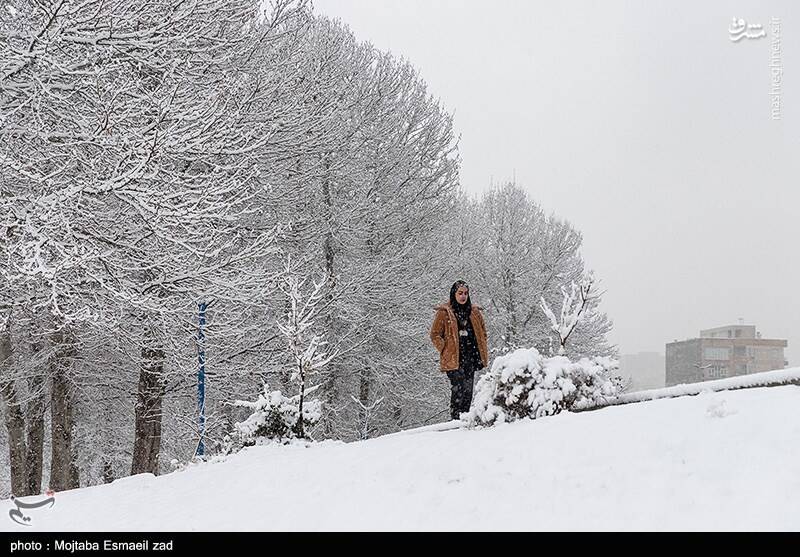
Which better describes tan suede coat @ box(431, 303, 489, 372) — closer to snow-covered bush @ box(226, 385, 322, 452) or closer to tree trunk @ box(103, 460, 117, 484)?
snow-covered bush @ box(226, 385, 322, 452)

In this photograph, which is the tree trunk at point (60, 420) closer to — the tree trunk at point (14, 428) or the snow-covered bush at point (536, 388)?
the tree trunk at point (14, 428)

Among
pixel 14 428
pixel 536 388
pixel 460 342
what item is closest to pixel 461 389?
pixel 460 342

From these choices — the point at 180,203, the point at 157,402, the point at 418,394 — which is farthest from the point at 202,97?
the point at 418,394

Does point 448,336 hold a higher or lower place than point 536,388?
higher

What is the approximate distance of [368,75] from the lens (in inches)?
503

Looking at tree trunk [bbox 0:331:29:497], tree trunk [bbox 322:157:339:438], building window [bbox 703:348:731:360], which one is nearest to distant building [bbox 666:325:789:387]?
building window [bbox 703:348:731:360]

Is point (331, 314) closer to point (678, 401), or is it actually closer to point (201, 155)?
point (201, 155)

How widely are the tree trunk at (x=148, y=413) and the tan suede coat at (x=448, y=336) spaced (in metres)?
4.24

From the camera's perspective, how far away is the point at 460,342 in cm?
718

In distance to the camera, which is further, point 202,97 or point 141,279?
point 141,279

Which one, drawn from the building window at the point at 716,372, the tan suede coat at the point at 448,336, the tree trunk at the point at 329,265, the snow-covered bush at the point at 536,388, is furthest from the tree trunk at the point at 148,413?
the building window at the point at 716,372

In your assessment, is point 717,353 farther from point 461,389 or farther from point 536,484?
point 536,484

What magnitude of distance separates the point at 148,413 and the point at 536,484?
23.9ft
